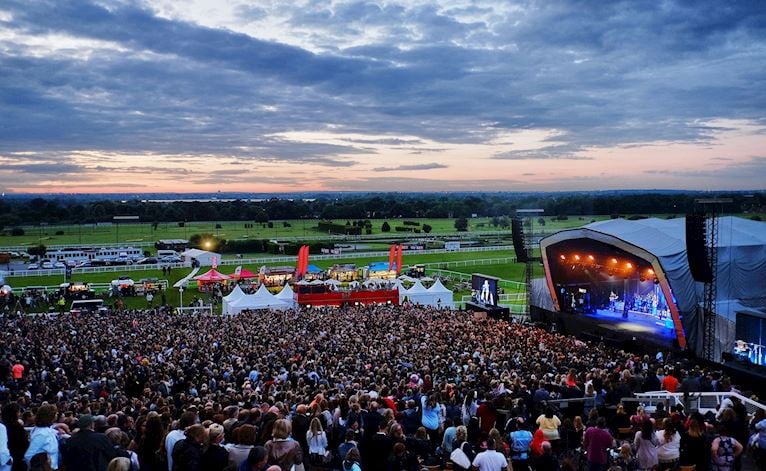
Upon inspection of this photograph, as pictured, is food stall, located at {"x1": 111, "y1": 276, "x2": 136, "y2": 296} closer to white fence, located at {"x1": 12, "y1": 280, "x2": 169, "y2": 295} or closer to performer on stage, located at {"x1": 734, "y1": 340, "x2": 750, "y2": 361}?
white fence, located at {"x1": 12, "y1": 280, "x2": 169, "y2": 295}

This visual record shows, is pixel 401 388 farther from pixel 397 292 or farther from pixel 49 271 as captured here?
pixel 49 271

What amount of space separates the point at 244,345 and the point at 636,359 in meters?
10.2

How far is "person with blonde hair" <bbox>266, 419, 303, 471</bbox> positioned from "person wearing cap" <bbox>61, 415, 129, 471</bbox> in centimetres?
127

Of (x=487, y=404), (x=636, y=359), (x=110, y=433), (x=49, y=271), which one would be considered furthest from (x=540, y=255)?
(x=49, y=271)

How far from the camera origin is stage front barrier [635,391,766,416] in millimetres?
9766

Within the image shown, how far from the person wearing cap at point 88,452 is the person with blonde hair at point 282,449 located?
127cm

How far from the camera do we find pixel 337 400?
8.16 m

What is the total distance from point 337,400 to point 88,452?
3682mm

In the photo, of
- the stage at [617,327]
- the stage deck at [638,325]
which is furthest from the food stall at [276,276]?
the stage deck at [638,325]

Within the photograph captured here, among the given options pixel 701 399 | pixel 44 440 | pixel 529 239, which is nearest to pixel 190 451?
pixel 44 440

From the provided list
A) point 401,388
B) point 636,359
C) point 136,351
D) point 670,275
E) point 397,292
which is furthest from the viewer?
point 397,292

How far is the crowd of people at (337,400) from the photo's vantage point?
5352mm

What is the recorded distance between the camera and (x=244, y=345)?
1622 centimetres

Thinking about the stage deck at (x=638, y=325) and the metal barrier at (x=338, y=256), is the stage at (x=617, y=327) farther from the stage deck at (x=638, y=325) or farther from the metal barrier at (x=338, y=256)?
the metal barrier at (x=338, y=256)
